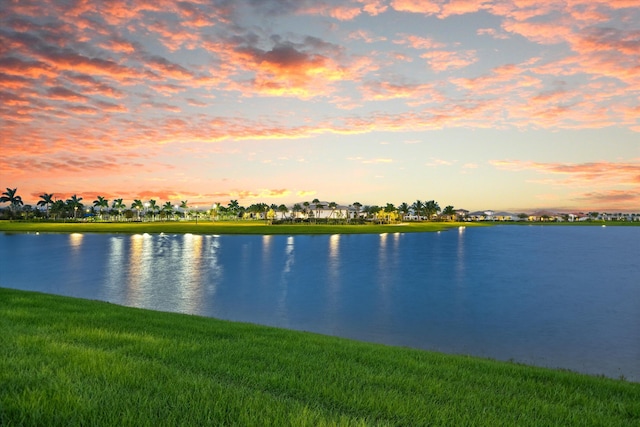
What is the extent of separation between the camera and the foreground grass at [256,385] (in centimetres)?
545

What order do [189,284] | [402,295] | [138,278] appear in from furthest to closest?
1. [138,278]
2. [189,284]
3. [402,295]

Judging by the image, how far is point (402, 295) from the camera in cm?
3491

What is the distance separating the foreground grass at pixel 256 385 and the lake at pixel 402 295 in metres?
10.7

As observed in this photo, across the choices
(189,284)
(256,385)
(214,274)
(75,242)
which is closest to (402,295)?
(189,284)

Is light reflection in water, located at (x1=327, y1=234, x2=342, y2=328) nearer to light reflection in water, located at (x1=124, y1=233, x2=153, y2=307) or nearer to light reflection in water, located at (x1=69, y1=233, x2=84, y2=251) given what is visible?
light reflection in water, located at (x1=124, y1=233, x2=153, y2=307)

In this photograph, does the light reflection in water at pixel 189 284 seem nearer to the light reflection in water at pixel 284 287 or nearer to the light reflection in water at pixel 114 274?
the light reflection in water at pixel 114 274

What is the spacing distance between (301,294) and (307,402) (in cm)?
2885

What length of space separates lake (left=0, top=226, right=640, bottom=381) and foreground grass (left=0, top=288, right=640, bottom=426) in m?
10.7

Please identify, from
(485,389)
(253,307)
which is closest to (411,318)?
(253,307)

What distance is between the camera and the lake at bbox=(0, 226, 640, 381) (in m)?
21.4

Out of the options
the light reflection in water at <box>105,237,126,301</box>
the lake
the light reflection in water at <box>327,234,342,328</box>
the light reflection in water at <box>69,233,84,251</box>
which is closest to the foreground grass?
the lake

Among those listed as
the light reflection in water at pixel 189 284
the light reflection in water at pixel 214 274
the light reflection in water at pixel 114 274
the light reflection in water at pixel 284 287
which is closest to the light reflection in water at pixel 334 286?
the light reflection in water at pixel 284 287

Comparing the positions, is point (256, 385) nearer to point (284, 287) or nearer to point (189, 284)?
point (284, 287)

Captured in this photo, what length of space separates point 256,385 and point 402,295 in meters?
29.1
